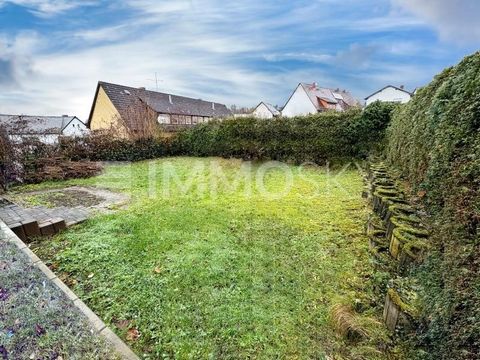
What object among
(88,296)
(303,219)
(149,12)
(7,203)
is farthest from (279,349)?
(149,12)

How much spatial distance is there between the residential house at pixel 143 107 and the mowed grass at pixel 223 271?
39.0 ft

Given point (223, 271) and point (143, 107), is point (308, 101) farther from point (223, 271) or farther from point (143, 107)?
point (223, 271)

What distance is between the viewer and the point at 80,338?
200cm

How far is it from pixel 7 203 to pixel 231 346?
694cm

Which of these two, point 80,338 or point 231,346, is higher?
point 80,338

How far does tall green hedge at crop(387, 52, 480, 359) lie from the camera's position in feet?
4.50

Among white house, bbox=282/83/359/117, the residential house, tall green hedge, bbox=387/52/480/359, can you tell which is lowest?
tall green hedge, bbox=387/52/480/359

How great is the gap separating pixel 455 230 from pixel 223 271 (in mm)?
2467

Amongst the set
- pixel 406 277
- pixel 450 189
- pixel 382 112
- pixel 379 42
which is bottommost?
pixel 406 277

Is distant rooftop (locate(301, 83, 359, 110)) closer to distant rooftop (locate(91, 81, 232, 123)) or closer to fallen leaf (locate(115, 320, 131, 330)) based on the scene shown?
distant rooftop (locate(91, 81, 232, 123))

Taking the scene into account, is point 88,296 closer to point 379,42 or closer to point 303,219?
point 303,219

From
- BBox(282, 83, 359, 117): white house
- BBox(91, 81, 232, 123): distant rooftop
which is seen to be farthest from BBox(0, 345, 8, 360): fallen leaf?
BBox(282, 83, 359, 117): white house

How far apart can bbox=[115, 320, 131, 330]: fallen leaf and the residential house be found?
46.5 feet

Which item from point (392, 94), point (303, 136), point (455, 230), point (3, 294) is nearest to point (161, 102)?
point (303, 136)
